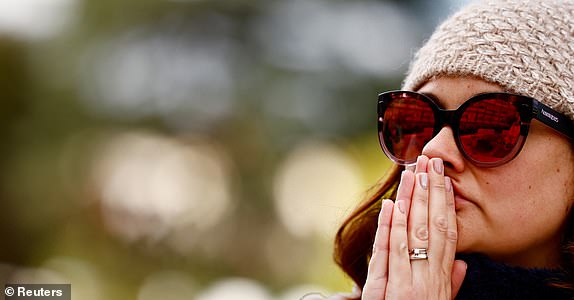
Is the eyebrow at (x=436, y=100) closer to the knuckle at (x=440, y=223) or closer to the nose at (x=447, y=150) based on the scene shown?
the nose at (x=447, y=150)

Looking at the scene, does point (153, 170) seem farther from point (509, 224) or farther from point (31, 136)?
point (509, 224)

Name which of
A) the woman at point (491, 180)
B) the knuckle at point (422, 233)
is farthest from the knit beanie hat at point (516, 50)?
the knuckle at point (422, 233)

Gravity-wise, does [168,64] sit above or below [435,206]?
above

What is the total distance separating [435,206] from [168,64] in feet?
39.3

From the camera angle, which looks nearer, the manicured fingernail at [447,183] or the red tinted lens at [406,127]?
the manicured fingernail at [447,183]

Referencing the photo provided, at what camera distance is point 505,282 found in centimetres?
216

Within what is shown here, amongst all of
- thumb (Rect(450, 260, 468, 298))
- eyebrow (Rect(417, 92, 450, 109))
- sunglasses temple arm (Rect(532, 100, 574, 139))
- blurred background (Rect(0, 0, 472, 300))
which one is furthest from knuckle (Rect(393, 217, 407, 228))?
blurred background (Rect(0, 0, 472, 300))

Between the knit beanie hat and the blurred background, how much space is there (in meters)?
7.47

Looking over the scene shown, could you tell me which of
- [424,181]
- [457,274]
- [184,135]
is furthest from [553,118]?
[184,135]

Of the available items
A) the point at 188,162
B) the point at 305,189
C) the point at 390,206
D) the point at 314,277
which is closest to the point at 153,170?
the point at 188,162

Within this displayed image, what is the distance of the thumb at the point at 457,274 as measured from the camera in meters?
2.21

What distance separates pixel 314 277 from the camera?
10.4 metres

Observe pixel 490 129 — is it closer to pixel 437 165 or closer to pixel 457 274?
pixel 437 165

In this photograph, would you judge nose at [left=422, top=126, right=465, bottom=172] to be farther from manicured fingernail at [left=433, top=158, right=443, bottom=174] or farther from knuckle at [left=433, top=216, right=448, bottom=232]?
knuckle at [left=433, top=216, right=448, bottom=232]
